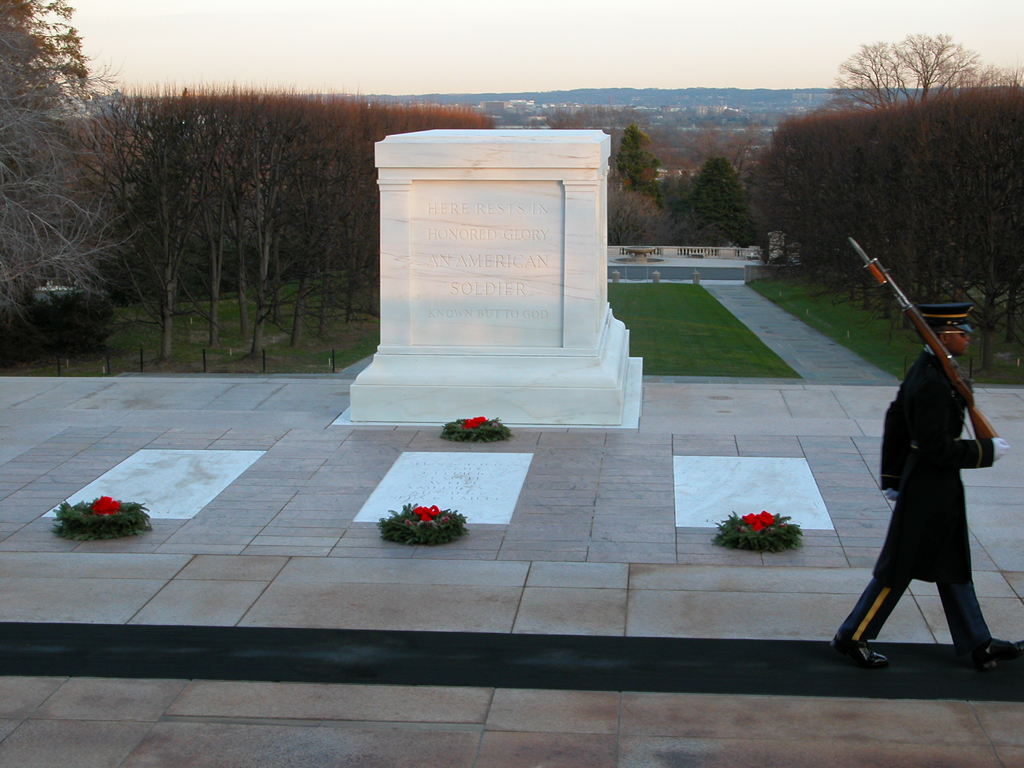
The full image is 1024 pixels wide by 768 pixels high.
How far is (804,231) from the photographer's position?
1507 inches

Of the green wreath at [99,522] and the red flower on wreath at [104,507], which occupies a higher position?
the red flower on wreath at [104,507]

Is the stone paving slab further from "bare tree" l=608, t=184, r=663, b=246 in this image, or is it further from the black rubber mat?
"bare tree" l=608, t=184, r=663, b=246

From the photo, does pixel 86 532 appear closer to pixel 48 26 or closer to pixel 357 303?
pixel 357 303

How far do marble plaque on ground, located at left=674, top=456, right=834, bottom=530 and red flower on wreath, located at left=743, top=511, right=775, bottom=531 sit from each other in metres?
0.46

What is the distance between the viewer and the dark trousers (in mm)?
4902

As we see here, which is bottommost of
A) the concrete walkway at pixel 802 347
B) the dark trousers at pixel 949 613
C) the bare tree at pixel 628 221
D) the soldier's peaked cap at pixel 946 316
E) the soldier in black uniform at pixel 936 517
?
the concrete walkway at pixel 802 347

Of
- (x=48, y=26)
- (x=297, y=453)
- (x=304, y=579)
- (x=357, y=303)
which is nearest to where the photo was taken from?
(x=304, y=579)

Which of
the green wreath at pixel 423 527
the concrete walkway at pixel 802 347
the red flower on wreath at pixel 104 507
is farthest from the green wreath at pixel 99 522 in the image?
the concrete walkway at pixel 802 347

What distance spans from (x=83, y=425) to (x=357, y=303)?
21415 millimetres

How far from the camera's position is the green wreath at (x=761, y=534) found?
22.4ft

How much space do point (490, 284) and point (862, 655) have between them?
6.34 meters

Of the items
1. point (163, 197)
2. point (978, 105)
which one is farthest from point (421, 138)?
point (978, 105)

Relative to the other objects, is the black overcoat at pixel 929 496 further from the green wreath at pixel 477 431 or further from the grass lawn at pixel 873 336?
the grass lawn at pixel 873 336

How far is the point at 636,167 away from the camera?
74812 millimetres
